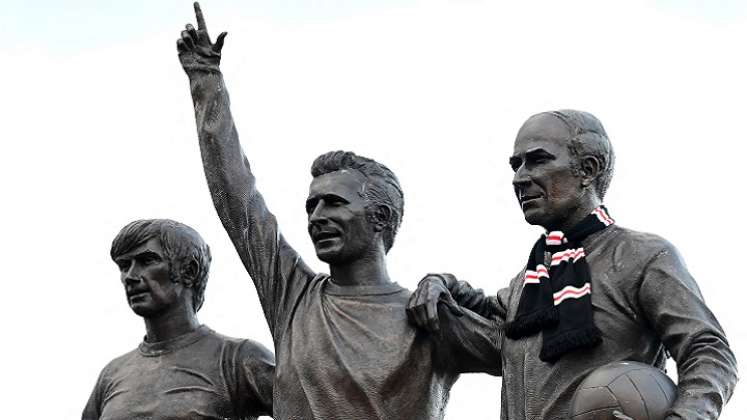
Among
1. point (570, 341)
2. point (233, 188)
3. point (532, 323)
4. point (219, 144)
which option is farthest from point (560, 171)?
point (219, 144)

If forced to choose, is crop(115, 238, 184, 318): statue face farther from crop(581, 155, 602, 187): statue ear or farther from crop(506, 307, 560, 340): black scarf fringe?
crop(581, 155, 602, 187): statue ear

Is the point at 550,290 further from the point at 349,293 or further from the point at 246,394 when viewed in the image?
the point at 246,394

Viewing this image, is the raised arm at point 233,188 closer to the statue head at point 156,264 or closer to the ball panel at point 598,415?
the statue head at point 156,264

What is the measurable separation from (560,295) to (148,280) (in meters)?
3.75

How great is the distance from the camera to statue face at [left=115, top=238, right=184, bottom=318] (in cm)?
1628

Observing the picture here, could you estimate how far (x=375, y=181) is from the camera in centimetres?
1570

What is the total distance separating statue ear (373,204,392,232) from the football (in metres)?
2.90

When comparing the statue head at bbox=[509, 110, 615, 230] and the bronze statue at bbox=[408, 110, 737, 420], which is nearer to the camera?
the bronze statue at bbox=[408, 110, 737, 420]

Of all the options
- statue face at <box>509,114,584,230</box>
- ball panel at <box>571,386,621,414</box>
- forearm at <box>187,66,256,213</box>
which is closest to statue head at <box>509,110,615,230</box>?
statue face at <box>509,114,584,230</box>

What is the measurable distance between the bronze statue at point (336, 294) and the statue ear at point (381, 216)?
11mm

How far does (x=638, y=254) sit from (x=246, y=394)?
3.65m

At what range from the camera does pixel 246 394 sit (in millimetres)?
16125

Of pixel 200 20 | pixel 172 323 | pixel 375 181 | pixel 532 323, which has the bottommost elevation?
pixel 532 323

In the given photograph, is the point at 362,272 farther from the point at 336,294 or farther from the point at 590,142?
the point at 590,142
